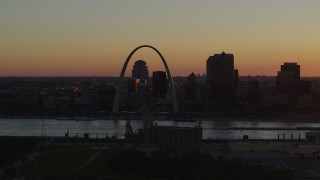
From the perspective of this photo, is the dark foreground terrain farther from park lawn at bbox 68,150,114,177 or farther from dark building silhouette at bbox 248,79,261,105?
dark building silhouette at bbox 248,79,261,105

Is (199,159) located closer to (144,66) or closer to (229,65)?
(229,65)

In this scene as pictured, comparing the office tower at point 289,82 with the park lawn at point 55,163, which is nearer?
the park lawn at point 55,163

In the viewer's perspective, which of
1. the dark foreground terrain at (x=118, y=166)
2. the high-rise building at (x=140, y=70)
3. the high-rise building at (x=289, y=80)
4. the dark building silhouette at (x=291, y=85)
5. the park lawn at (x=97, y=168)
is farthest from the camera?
the high-rise building at (x=140, y=70)

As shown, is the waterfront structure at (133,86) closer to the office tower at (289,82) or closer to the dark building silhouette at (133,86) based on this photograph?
the dark building silhouette at (133,86)

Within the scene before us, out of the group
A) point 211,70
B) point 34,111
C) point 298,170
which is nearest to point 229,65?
point 211,70

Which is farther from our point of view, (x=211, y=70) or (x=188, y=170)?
(x=211, y=70)

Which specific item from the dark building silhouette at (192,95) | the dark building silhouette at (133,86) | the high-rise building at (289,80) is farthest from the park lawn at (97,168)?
the high-rise building at (289,80)

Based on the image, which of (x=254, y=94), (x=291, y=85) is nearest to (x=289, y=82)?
(x=291, y=85)
